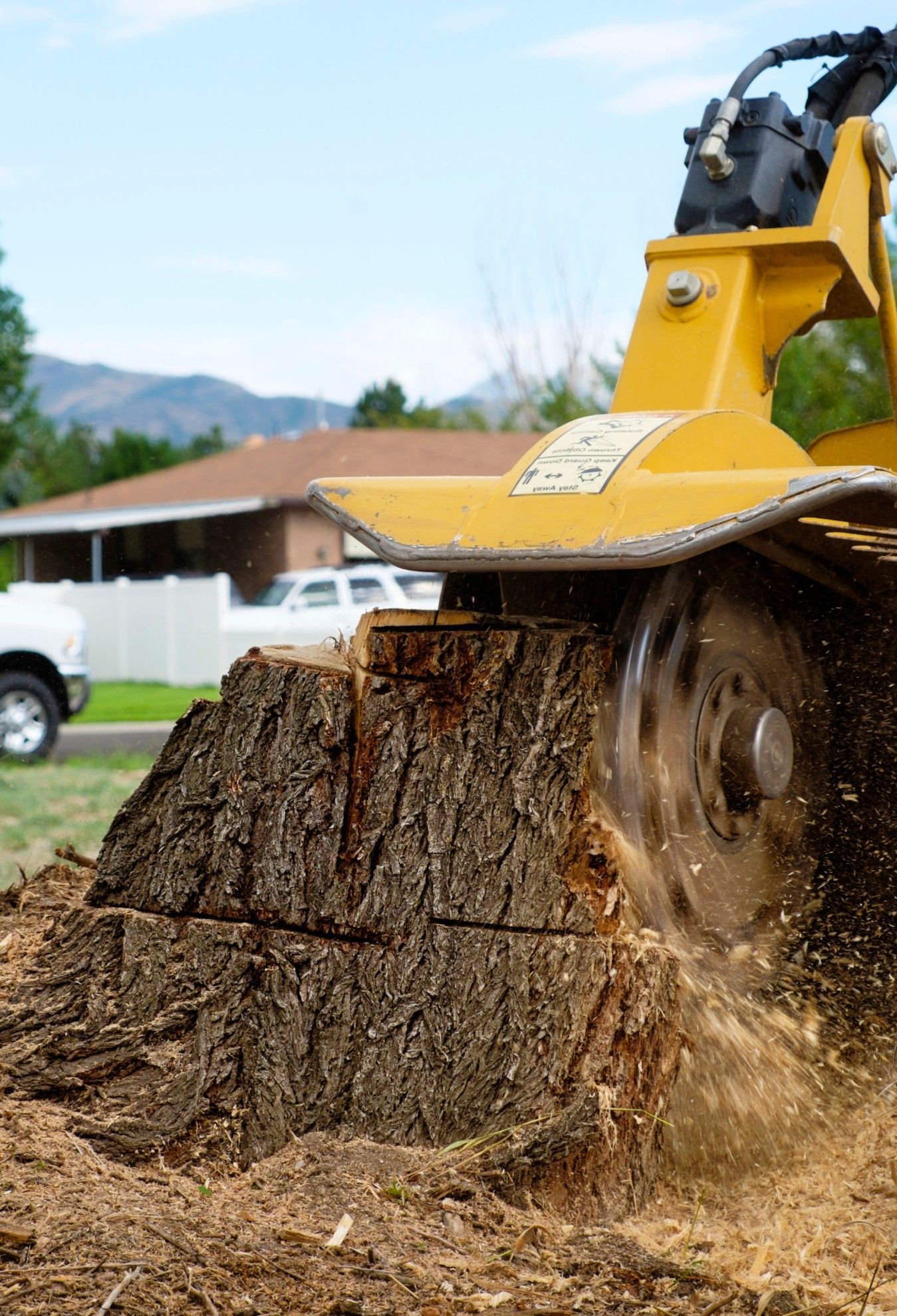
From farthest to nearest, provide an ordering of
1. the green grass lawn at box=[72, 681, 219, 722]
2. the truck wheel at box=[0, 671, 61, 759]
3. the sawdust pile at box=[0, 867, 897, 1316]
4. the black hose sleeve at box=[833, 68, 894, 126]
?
1. the green grass lawn at box=[72, 681, 219, 722]
2. the truck wheel at box=[0, 671, 61, 759]
3. the black hose sleeve at box=[833, 68, 894, 126]
4. the sawdust pile at box=[0, 867, 897, 1316]

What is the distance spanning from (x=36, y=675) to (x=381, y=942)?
7323 mm

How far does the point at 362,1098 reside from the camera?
2283 millimetres

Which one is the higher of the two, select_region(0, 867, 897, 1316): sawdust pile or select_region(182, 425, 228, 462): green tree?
select_region(182, 425, 228, 462): green tree

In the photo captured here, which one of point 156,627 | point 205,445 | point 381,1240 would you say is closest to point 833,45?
point 381,1240

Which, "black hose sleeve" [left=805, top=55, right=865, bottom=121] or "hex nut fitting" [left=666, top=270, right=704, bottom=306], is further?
"black hose sleeve" [left=805, top=55, right=865, bottom=121]

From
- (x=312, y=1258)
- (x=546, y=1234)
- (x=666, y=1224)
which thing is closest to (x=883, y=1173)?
(x=666, y=1224)

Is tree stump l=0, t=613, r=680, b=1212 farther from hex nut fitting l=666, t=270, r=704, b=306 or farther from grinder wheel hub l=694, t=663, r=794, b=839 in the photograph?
hex nut fitting l=666, t=270, r=704, b=306

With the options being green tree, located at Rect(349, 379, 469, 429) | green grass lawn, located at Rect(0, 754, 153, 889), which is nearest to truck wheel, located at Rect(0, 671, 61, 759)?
green grass lawn, located at Rect(0, 754, 153, 889)

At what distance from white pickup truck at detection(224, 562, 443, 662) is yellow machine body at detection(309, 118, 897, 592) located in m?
12.2

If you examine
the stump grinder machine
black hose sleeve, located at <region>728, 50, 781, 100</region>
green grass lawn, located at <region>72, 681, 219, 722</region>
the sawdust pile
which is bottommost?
green grass lawn, located at <region>72, 681, 219, 722</region>

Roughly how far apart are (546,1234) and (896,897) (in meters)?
1.28

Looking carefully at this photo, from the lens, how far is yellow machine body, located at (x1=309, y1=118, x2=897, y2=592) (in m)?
2.15

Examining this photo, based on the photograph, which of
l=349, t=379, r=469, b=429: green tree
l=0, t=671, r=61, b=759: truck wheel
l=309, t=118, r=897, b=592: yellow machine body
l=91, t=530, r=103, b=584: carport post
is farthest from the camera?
l=349, t=379, r=469, b=429: green tree

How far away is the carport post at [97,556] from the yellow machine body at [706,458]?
78.7ft
